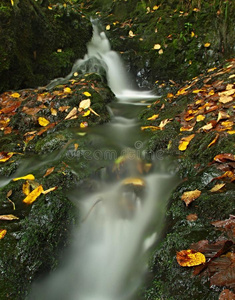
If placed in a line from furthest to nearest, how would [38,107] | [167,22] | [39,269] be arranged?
[167,22]
[38,107]
[39,269]

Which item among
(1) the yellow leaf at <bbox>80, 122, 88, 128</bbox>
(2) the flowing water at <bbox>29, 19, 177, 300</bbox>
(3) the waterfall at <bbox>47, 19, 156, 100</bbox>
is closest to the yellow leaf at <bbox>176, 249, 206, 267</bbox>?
(2) the flowing water at <bbox>29, 19, 177, 300</bbox>

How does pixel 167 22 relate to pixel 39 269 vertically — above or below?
above

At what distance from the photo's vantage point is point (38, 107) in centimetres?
415

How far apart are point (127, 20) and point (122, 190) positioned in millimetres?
7486

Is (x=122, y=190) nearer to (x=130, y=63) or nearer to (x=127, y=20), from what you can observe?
(x=130, y=63)

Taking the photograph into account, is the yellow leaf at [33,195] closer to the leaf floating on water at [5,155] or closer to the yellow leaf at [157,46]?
the leaf floating on water at [5,155]

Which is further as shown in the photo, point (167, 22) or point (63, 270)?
point (167, 22)

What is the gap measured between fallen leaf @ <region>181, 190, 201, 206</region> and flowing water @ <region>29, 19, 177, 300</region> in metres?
0.30

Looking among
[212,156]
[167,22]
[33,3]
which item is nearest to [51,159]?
[212,156]

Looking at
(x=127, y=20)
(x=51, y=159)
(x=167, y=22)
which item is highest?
(x=127, y=20)

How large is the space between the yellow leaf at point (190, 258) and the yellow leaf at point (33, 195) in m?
1.36

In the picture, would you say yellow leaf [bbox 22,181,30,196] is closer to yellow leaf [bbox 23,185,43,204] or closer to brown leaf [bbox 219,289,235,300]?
yellow leaf [bbox 23,185,43,204]

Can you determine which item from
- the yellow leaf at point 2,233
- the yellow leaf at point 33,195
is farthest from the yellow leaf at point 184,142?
the yellow leaf at point 2,233

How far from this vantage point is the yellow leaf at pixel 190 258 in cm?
130
